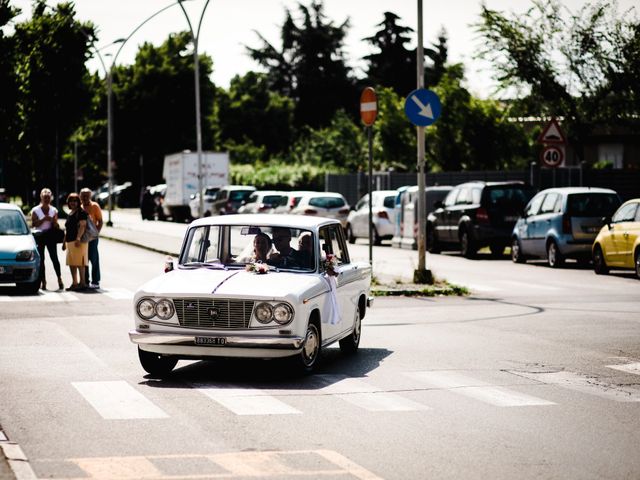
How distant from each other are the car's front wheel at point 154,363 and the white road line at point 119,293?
8.78 m

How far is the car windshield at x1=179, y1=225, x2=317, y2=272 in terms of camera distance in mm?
12250

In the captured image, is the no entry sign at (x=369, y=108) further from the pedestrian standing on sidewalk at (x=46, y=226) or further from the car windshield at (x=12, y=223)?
the car windshield at (x=12, y=223)

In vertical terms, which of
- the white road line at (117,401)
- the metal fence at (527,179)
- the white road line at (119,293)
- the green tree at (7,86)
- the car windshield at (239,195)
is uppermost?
the green tree at (7,86)

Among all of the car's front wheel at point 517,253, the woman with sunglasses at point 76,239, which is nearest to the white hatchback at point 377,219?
the car's front wheel at point 517,253

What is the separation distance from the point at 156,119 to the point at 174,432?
85.3m

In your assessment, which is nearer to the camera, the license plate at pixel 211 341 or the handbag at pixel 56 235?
the license plate at pixel 211 341

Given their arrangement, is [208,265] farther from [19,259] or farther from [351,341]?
[19,259]

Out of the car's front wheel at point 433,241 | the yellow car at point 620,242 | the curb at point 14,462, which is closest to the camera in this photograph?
the curb at point 14,462

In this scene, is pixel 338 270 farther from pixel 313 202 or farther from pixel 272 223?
pixel 313 202

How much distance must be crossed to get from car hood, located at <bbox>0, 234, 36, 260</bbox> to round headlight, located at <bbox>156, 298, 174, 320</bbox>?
10263mm

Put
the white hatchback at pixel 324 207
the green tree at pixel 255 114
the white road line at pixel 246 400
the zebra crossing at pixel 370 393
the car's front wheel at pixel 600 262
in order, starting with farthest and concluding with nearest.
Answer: the green tree at pixel 255 114 < the white hatchback at pixel 324 207 < the car's front wheel at pixel 600 262 < the zebra crossing at pixel 370 393 < the white road line at pixel 246 400

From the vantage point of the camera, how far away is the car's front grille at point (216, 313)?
36.7ft

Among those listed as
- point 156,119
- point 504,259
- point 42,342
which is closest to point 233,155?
point 156,119

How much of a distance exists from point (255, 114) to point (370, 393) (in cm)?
9620
